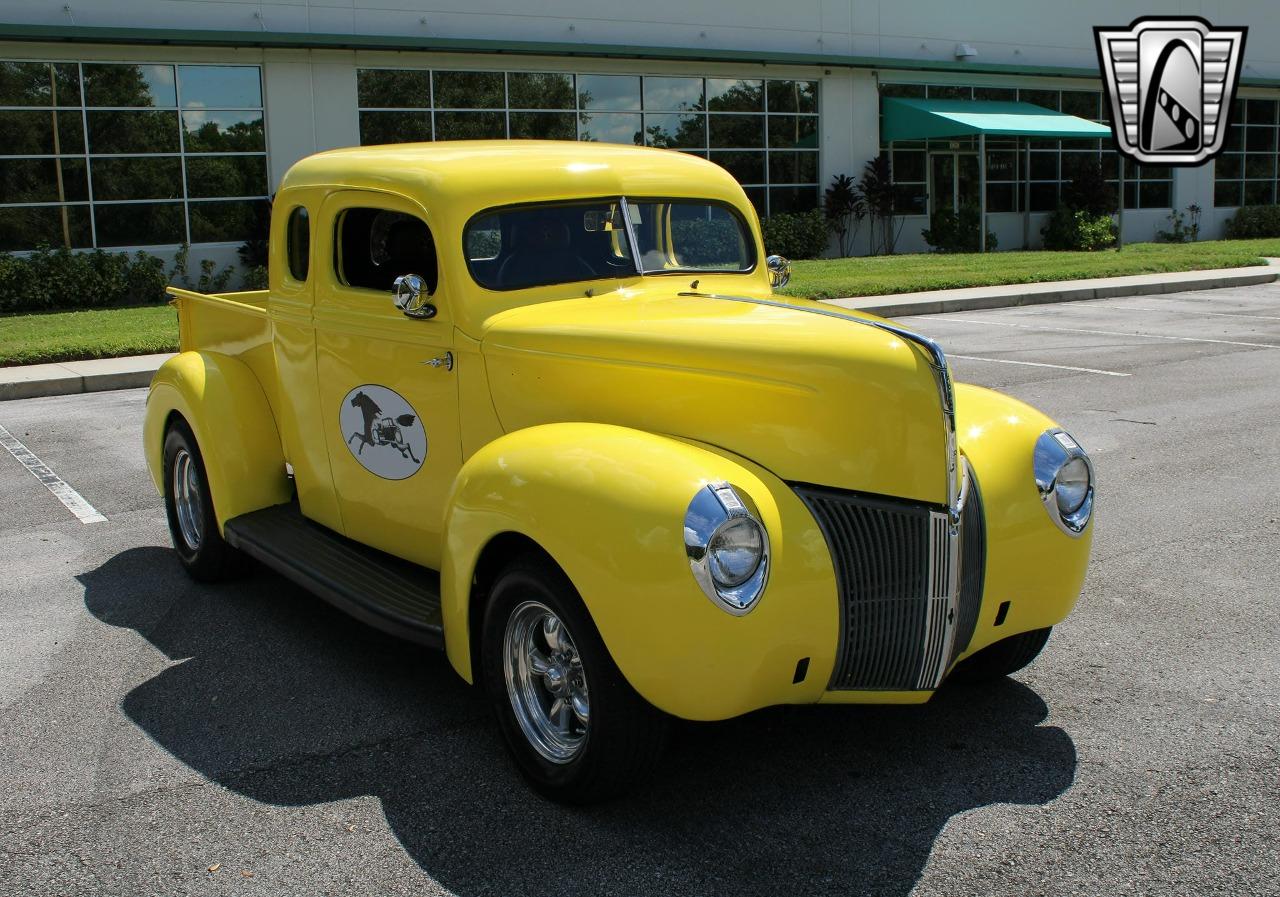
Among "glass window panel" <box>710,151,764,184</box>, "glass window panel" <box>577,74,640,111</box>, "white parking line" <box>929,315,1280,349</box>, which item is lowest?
"white parking line" <box>929,315,1280,349</box>

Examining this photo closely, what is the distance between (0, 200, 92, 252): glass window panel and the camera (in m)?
20.4

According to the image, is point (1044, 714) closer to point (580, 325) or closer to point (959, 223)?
point (580, 325)

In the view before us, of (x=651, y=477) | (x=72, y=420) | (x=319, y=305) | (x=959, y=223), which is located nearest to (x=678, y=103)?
(x=959, y=223)

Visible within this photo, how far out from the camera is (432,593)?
4656 mm

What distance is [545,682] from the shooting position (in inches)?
153

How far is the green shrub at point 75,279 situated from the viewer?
1950 centimetres

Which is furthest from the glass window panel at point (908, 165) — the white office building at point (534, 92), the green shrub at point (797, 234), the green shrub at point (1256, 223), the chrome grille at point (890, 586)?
the chrome grille at point (890, 586)

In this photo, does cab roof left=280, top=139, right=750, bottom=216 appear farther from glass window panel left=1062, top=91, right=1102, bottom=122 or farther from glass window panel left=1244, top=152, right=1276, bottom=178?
glass window panel left=1244, top=152, right=1276, bottom=178

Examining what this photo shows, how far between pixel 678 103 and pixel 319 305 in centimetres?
2242

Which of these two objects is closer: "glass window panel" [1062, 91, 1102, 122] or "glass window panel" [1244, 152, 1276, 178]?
"glass window panel" [1062, 91, 1102, 122]

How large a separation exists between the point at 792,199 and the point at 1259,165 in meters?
16.3

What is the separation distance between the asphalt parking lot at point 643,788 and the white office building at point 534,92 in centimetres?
1650

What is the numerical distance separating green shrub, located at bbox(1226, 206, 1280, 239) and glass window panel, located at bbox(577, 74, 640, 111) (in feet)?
61.0

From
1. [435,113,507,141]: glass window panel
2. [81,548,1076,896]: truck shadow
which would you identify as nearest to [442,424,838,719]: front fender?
[81,548,1076,896]: truck shadow
